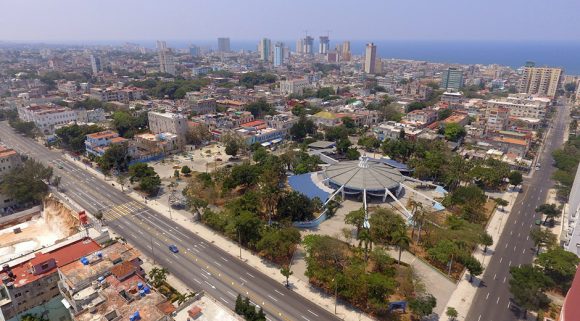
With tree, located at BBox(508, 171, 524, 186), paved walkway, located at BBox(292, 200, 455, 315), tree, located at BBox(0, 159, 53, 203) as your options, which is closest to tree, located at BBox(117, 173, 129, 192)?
tree, located at BBox(0, 159, 53, 203)

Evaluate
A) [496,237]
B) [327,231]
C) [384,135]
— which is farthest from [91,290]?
[384,135]

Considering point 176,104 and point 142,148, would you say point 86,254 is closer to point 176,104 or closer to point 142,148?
point 142,148

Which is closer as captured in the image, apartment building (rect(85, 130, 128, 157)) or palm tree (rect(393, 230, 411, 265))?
palm tree (rect(393, 230, 411, 265))

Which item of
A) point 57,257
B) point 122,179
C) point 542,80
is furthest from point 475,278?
point 542,80

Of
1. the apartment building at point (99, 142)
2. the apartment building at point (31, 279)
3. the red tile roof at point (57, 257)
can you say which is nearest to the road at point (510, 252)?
the red tile roof at point (57, 257)

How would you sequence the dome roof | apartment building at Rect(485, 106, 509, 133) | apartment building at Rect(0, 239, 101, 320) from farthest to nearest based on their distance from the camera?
apartment building at Rect(485, 106, 509, 133), the dome roof, apartment building at Rect(0, 239, 101, 320)

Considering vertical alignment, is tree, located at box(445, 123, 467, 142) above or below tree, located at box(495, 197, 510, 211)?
above

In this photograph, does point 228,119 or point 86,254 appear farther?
point 228,119

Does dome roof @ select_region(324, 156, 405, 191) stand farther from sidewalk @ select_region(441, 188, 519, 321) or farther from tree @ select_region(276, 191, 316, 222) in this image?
sidewalk @ select_region(441, 188, 519, 321)
